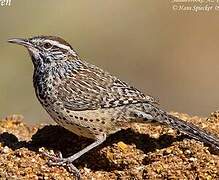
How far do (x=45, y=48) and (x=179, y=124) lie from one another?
1.31 metres

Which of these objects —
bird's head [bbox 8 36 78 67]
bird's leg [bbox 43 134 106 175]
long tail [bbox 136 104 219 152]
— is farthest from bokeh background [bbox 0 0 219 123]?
bird's leg [bbox 43 134 106 175]

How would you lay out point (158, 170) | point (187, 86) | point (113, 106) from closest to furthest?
point (158, 170), point (113, 106), point (187, 86)

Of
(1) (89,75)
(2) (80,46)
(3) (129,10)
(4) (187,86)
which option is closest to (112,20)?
(3) (129,10)

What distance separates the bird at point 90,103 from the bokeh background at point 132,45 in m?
6.43

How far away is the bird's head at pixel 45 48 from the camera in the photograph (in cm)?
680

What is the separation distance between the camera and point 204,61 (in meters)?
16.0

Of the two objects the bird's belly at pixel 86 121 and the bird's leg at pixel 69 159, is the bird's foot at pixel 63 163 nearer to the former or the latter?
the bird's leg at pixel 69 159

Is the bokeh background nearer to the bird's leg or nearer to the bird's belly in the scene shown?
the bird's belly

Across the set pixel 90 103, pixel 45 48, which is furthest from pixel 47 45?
pixel 90 103

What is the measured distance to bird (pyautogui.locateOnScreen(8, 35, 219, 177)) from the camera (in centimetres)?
645

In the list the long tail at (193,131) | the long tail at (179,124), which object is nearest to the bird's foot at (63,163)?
the long tail at (179,124)

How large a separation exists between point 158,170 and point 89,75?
1.20 meters

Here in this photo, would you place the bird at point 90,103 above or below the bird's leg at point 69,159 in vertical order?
above

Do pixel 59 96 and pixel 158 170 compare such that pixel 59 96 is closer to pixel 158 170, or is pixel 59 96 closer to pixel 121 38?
pixel 158 170
